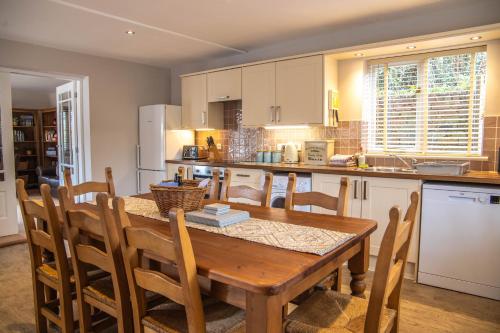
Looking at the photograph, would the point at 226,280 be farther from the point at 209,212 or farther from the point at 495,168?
the point at 495,168

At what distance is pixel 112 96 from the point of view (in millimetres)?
4965

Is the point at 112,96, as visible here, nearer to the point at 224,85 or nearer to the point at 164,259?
the point at 224,85

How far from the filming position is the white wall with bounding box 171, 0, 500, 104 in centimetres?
312

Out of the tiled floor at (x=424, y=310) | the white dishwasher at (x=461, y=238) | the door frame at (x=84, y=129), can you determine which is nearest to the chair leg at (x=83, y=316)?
the tiled floor at (x=424, y=310)

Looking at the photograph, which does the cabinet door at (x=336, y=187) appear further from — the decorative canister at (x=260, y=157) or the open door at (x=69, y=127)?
the open door at (x=69, y=127)

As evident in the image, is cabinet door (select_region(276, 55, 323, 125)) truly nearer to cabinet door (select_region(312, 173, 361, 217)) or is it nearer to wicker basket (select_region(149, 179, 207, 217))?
cabinet door (select_region(312, 173, 361, 217))

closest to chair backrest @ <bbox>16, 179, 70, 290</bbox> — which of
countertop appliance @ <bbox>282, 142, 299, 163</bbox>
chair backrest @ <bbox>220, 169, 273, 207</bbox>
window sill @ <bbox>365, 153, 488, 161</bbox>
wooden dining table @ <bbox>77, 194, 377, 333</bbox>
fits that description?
wooden dining table @ <bbox>77, 194, 377, 333</bbox>

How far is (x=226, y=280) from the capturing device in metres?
1.18

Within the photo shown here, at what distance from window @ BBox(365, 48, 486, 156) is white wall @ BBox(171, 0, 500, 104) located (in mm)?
237

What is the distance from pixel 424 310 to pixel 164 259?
2.06 meters

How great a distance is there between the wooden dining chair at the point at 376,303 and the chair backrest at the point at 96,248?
0.72 m

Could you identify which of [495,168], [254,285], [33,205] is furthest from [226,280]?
[495,168]

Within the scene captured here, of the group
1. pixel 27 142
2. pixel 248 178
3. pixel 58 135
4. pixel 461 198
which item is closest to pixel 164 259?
pixel 461 198

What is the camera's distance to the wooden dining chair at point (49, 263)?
182 cm
